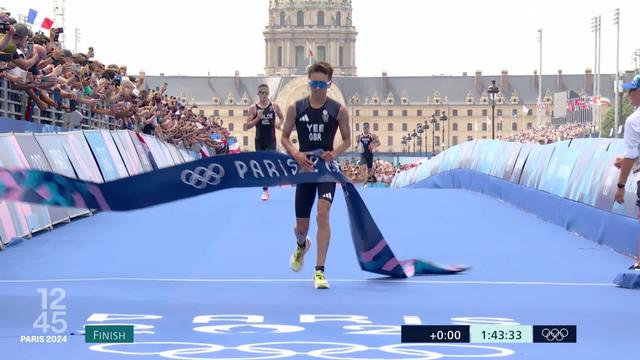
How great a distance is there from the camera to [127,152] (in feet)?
84.9

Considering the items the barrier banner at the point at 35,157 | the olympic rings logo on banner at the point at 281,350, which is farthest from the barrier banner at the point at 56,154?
the olympic rings logo on banner at the point at 281,350

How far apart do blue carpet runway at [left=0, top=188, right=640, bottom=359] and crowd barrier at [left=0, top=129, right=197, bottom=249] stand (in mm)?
341

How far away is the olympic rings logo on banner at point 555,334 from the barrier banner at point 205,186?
3.31 meters

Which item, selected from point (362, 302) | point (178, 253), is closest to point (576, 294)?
point (362, 302)

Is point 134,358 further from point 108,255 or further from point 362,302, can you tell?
point 108,255

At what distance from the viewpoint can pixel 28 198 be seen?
33.2 feet

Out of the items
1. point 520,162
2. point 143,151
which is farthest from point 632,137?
point 143,151

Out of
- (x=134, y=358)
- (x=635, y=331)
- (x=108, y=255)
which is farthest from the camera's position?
(x=108, y=255)

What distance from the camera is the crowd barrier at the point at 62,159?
602 inches

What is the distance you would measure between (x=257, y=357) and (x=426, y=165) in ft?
132

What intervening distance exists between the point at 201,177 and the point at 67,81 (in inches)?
479

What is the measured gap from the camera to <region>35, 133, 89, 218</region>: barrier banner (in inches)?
702

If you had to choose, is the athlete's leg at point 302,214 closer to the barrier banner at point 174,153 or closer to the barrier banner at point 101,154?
the barrier banner at point 101,154

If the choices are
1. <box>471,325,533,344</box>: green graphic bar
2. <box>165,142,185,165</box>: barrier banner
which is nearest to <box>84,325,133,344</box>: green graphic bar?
<box>471,325,533,344</box>: green graphic bar
